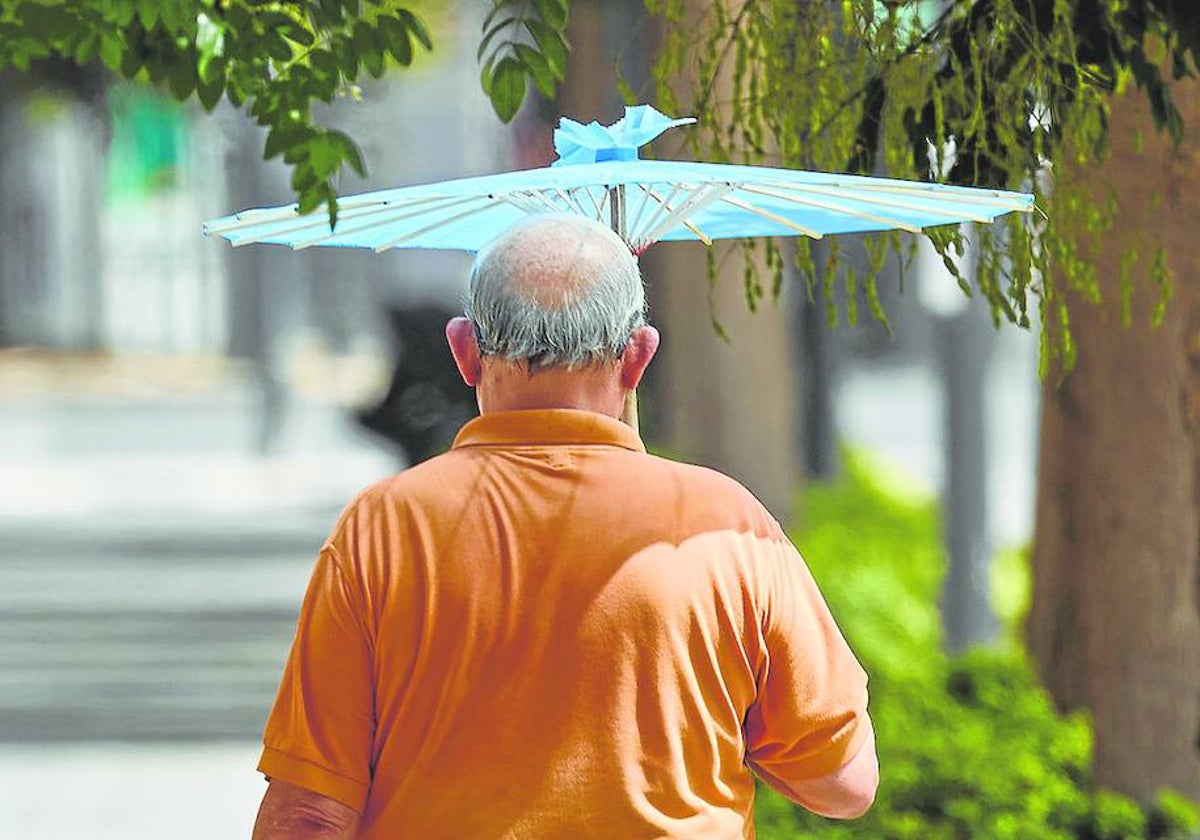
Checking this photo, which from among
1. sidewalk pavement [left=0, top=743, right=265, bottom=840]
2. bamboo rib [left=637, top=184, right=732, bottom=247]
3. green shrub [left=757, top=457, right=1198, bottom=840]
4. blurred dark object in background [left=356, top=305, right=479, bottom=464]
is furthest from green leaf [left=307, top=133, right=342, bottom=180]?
blurred dark object in background [left=356, top=305, right=479, bottom=464]

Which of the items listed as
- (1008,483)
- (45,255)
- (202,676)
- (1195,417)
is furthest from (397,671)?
(45,255)

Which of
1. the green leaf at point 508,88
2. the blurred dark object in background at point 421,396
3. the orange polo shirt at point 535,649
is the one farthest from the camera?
the blurred dark object in background at point 421,396

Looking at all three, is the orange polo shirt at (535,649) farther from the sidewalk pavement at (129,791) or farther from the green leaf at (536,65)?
the sidewalk pavement at (129,791)

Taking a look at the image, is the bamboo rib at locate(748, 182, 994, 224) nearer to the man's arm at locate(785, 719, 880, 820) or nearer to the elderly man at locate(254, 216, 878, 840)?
the elderly man at locate(254, 216, 878, 840)

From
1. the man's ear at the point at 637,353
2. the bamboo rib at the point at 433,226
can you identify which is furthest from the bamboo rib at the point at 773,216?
the man's ear at the point at 637,353

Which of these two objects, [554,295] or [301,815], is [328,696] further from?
[554,295]

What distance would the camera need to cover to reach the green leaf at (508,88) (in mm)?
3291

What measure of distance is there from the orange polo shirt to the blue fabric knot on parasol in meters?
0.64

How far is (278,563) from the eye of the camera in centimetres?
1434

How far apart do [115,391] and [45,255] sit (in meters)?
7.84

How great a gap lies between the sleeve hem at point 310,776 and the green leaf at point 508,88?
980mm

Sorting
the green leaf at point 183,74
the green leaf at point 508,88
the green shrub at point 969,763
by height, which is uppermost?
the green leaf at point 183,74

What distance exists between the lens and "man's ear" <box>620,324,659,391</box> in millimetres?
2988

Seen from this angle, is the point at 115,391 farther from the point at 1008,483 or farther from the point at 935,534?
the point at 935,534
